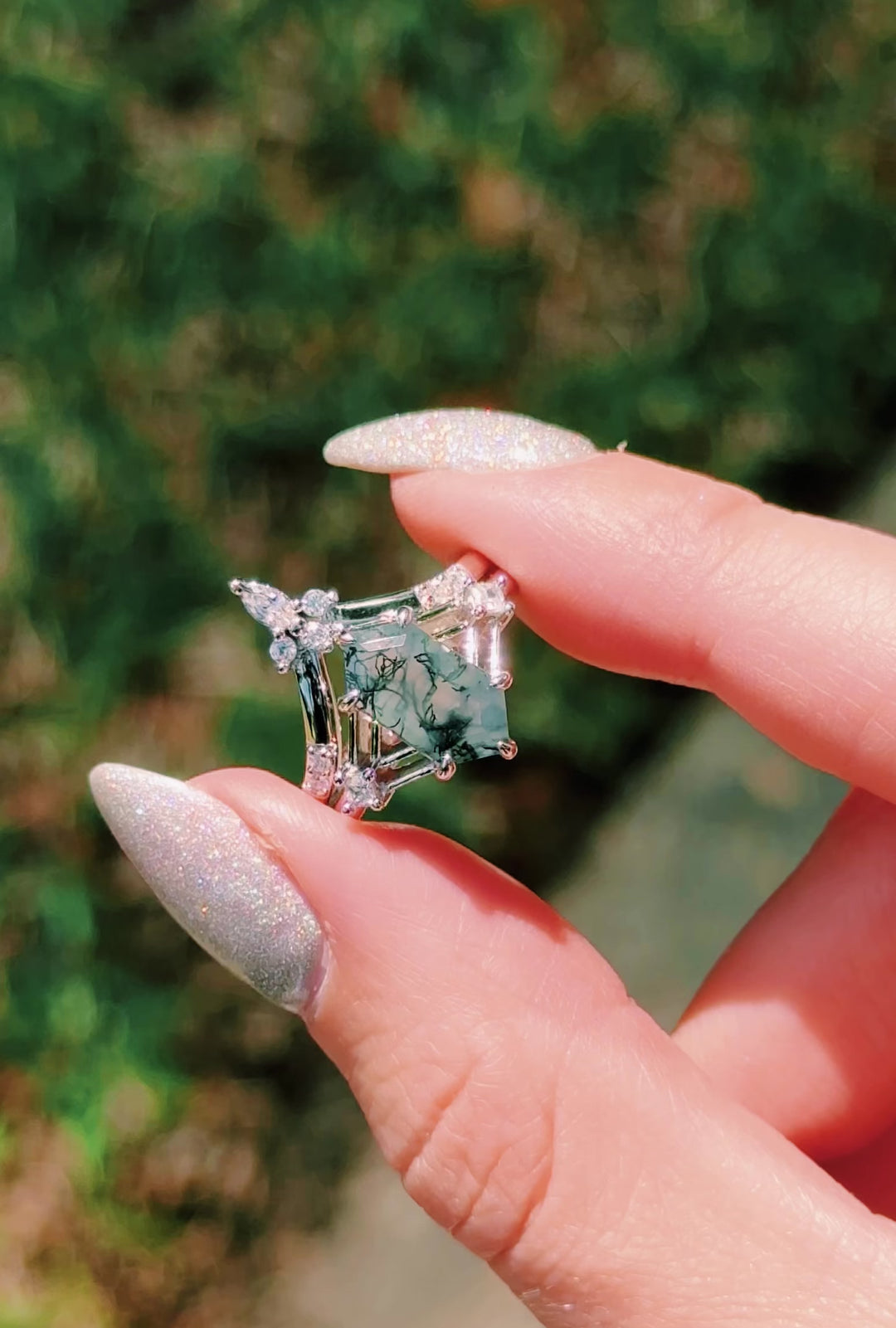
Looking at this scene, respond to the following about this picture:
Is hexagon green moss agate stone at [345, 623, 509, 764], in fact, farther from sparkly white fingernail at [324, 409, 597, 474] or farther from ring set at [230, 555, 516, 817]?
sparkly white fingernail at [324, 409, 597, 474]

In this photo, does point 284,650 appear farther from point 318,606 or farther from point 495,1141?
point 495,1141

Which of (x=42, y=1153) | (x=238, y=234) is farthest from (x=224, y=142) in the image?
(x=42, y=1153)

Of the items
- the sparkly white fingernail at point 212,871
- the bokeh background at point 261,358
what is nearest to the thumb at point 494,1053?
the sparkly white fingernail at point 212,871

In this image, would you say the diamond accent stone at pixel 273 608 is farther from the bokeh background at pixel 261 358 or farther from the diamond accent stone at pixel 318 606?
the bokeh background at pixel 261 358

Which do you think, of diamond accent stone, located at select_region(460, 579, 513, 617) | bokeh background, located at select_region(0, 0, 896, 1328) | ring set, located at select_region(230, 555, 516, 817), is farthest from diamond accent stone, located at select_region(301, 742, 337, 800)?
bokeh background, located at select_region(0, 0, 896, 1328)

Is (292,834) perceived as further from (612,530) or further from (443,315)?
(443,315)

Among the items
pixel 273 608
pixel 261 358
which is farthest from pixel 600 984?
pixel 261 358
